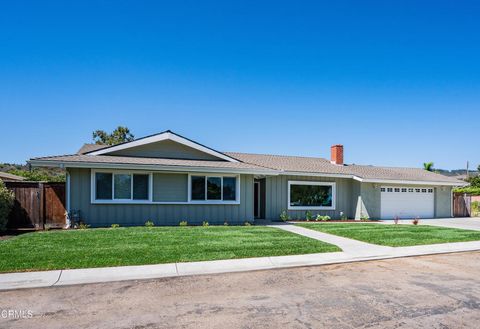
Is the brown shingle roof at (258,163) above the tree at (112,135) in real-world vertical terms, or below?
below

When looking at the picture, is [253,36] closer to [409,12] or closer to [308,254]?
[409,12]

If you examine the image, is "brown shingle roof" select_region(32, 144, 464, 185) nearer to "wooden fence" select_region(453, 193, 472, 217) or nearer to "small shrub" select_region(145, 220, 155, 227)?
"wooden fence" select_region(453, 193, 472, 217)

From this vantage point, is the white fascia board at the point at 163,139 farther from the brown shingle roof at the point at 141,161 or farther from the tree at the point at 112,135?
the tree at the point at 112,135

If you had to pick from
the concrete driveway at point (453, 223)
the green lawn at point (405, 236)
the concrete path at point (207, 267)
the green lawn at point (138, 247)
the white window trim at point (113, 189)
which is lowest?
the concrete driveway at point (453, 223)

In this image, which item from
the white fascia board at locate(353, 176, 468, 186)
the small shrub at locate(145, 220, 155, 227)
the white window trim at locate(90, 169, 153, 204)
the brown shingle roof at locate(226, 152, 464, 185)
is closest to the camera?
the white window trim at locate(90, 169, 153, 204)

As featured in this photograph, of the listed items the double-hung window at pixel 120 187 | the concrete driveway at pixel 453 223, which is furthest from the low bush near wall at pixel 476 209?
the double-hung window at pixel 120 187

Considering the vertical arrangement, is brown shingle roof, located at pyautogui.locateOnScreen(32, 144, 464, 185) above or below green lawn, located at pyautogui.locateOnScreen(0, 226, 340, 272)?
above

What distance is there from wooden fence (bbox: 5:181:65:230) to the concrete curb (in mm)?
8426

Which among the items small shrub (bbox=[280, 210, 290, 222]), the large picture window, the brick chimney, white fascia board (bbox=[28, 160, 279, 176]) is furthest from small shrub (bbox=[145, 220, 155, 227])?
the brick chimney

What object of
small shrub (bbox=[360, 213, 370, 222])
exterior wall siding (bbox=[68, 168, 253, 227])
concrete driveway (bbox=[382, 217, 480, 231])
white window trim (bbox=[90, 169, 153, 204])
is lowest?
concrete driveway (bbox=[382, 217, 480, 231])

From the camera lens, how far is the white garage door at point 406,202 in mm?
22516

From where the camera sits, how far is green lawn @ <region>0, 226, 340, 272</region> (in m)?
8.46

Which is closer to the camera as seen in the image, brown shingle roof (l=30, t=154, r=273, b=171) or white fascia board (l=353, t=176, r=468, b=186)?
brown shingle roof (l=30, t=154, r=273, b=171)

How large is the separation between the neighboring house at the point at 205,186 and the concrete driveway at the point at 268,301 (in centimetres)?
888
